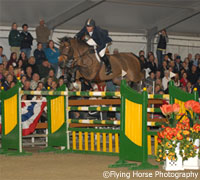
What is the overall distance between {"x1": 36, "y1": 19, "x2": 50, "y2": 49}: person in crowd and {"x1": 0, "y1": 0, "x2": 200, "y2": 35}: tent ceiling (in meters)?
0.40

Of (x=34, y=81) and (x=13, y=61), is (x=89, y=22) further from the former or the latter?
(x=13, y=61)

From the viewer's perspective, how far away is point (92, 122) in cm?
735

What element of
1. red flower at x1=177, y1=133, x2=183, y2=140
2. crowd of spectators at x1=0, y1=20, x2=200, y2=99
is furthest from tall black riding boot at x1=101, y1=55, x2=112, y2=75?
red flower at x1=177, y1=133, x2=183, y2=140

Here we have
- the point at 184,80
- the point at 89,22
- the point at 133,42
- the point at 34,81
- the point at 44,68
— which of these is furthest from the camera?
the point at 133,42

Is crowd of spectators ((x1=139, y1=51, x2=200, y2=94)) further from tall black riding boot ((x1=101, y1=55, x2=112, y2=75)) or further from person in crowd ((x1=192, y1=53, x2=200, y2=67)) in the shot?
tall black riding boot ((x1=101, y1=55, x2=112, y2=75))

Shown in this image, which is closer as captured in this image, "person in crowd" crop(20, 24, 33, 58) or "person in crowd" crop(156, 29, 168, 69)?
"person in crowd" crop(20, 24, 33, 58)

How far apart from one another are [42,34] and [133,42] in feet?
11.9

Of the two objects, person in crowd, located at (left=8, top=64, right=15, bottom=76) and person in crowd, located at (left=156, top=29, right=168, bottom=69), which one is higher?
person in crowd, located at (left=156, top=29, right=168, bottom=69)

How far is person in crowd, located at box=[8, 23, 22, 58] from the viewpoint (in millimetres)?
12648

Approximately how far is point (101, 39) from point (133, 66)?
235 cm

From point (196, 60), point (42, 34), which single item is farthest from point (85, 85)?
point (196, 60)

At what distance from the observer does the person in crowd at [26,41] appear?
1282 centimetres

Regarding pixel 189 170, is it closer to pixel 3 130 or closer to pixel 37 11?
pixel 3 130

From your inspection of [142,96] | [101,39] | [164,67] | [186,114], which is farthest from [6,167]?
[164,67]
